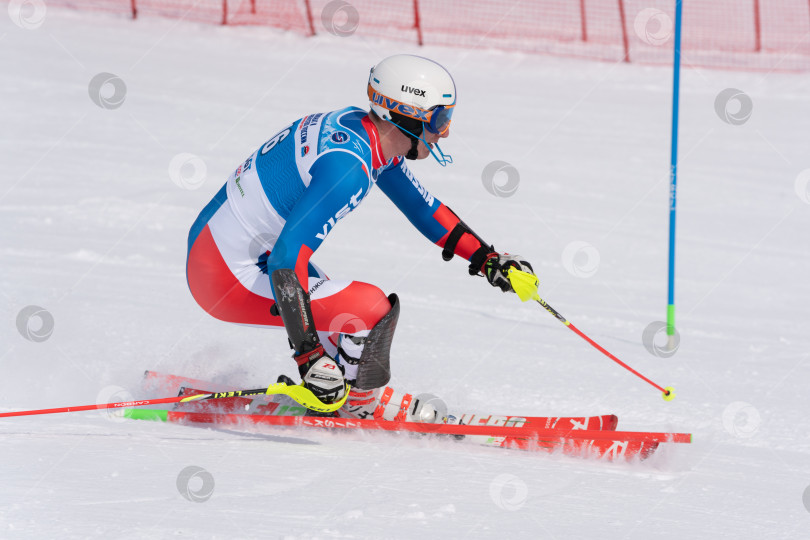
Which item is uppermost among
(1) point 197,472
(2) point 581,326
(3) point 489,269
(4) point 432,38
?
(4) point 432,38

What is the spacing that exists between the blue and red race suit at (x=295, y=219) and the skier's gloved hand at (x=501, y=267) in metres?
0.51

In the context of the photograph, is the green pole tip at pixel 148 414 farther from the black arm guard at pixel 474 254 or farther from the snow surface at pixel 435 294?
the black arm guard at pixel 474 254

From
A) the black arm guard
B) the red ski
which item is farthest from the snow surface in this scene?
the black arm guard

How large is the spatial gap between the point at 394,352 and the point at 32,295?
2.38 m

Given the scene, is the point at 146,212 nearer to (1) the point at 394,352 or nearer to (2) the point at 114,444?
(1) the point at 394,352

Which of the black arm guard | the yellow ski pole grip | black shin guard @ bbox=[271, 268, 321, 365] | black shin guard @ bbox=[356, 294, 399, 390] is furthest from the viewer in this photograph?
the black arm guard

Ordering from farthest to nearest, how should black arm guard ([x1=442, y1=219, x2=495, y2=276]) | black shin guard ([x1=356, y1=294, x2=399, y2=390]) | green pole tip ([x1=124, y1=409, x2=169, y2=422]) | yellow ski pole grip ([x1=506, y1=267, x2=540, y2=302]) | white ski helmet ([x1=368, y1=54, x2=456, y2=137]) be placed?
black arm guard ([x1=442, y1=219, x2=495, y2=276]) < yellow ski pole grip ([x1=506, y1=267, x2=540, y2=302]) < green pole tip ([x1=124, y1=409, x2=169, y2=422]) < black shin guard ([x1=356, y1=294, x2=399, y2=390]) < white ski helmet ([x1=368, y1=54, x2=456, y2=137])

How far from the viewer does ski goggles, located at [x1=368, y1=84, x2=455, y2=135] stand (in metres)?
3.64

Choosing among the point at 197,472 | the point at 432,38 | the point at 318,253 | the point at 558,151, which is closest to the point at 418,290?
the point at 318,253

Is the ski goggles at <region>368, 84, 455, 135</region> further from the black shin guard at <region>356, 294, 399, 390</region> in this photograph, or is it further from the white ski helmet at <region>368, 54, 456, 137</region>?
the black shin guard at <region>356, 294, 399, 390</region>

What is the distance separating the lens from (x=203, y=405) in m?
4.29

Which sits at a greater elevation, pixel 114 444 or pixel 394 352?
pixel 114 444

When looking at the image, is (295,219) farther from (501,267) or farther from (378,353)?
(501,267)

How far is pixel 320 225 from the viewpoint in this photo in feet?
11.1
